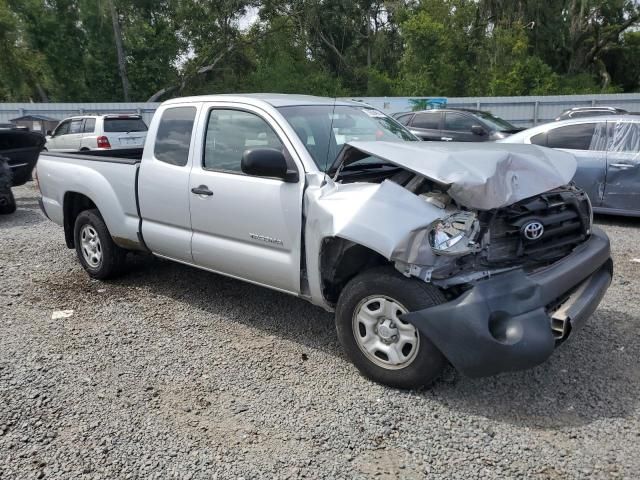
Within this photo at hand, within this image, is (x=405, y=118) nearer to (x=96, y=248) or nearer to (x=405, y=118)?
(x=405, y=118)

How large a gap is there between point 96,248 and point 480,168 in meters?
4.17

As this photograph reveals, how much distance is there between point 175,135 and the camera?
4.86 m

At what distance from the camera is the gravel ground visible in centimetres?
285

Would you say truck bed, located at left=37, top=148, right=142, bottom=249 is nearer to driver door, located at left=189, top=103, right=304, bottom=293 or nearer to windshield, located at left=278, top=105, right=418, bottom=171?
driver door, located at left=189, top=103, right=304, bottom=293

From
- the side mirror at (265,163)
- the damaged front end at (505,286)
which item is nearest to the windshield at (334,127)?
the side mirror at (265,163)

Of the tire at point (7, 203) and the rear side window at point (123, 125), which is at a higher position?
the rear side window at point (123, 125)

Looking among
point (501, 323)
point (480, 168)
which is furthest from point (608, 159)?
point (501, 323)

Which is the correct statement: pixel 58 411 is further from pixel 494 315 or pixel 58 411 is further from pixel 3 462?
pixel 494 315

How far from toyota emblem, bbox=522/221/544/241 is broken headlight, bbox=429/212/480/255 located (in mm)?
362

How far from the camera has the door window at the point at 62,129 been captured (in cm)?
1675

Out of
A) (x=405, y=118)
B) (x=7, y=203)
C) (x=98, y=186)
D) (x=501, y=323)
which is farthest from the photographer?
(x=405, y=118)

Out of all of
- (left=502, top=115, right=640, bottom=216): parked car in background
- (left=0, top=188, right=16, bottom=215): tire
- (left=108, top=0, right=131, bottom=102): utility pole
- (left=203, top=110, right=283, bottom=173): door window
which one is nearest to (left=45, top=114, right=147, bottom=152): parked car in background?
(left=0, top=188, right=16, bottom=215): tire

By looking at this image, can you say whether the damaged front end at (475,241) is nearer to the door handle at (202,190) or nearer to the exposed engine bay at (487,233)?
the exposed engine bay at (487,233)

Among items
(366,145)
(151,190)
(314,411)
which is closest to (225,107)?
(151,190)
